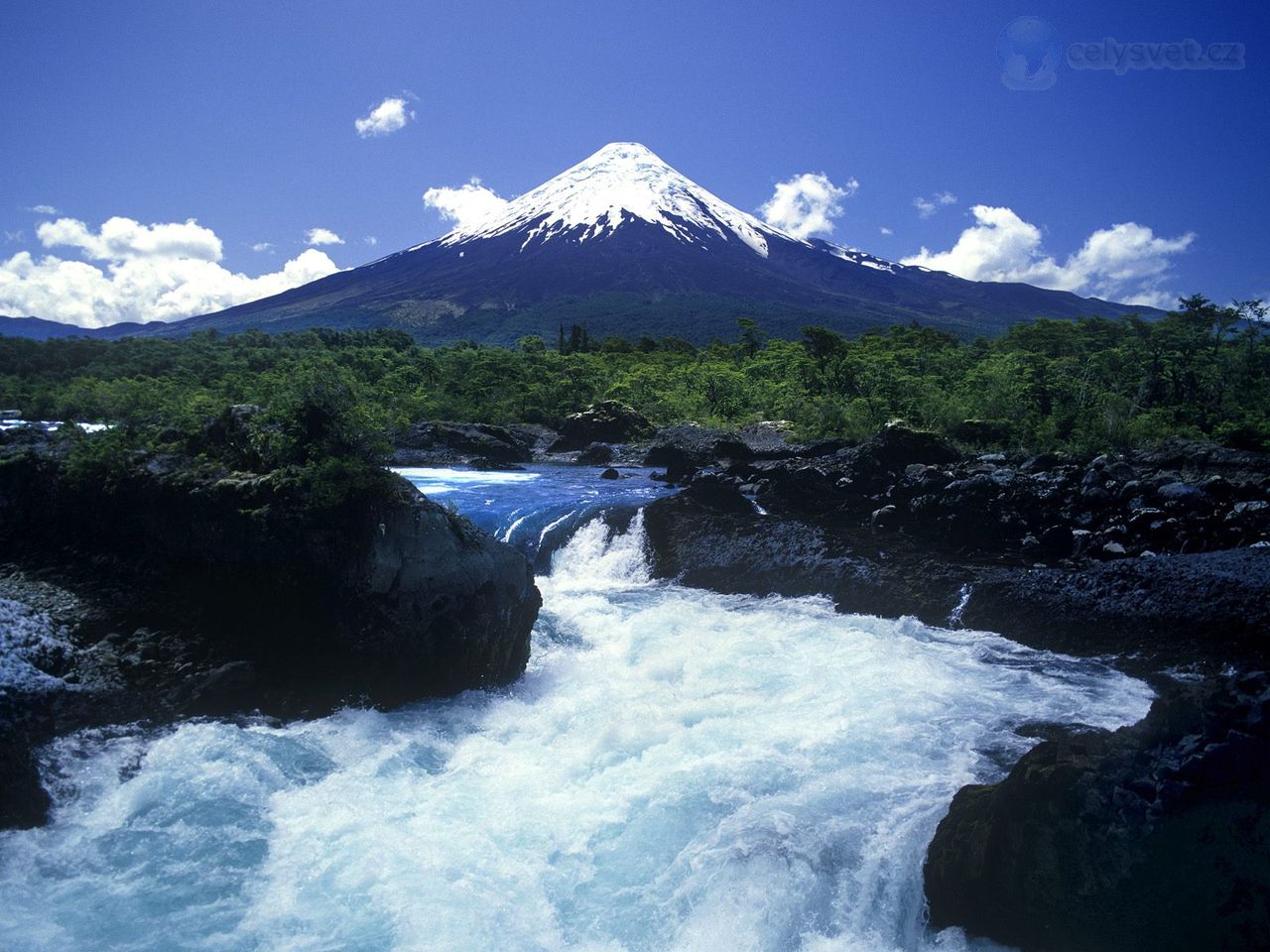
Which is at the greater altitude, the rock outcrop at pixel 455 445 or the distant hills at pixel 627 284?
the distant hills at pixel 627 284

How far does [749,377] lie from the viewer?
4131 centimetres

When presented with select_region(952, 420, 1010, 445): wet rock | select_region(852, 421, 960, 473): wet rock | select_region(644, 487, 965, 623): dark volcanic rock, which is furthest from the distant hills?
select_region(644, 487, 965, 623): dark volcanic rock

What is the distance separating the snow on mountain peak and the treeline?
8245cm

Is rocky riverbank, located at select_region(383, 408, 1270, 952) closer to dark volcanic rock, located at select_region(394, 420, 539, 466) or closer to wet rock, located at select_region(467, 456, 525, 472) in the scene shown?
wet rock, located at select_region(467, 456, 525, 472)

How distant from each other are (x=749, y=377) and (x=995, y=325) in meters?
93.1

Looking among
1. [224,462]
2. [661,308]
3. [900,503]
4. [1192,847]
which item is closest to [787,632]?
[900,503]

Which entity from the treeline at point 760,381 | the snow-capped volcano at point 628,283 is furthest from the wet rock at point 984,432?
the snow-capped volcano at point 628,283

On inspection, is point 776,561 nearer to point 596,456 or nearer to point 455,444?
point 596,456

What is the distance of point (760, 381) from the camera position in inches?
1583

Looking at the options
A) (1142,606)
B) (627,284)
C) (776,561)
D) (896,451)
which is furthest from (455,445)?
(627,284)

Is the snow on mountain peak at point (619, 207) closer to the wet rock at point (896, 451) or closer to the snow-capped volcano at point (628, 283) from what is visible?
the snow-capped volcano at point (628, 283)

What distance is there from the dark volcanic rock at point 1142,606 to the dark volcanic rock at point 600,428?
2313 cm

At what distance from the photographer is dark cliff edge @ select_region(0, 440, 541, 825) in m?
8.48

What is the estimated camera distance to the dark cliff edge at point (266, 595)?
8.48m
